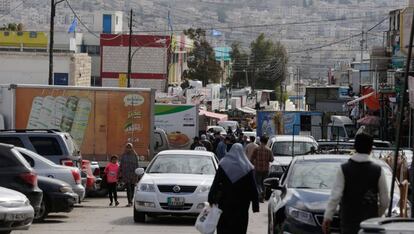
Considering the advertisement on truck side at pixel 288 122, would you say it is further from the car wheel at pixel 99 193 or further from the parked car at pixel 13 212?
the parked car at pixel 13 212

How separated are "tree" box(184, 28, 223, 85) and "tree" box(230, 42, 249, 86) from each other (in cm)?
1958

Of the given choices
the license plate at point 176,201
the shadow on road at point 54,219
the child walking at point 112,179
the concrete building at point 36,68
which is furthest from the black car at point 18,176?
the concrete building at point 36,68

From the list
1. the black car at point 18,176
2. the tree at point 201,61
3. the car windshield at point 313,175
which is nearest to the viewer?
the car windshield at point 313,175

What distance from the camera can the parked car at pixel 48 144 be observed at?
24.9 meters

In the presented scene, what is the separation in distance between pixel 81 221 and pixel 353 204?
11242 millimetres

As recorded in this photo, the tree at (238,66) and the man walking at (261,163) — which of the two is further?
the tree at (238,66)

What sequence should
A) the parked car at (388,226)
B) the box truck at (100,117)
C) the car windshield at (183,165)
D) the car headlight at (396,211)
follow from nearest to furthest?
1. the parked car at (388,226)
2. the car headlight at (396,211)
3. the car windshield at (183,165)
4. the box truck at (100,117)

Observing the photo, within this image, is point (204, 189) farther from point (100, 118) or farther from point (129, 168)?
point (100, 118)

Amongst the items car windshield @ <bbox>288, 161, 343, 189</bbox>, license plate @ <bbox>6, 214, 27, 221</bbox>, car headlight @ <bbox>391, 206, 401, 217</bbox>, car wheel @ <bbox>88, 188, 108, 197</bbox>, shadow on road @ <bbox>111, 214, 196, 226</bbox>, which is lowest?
car wheel @ <bbox>88, 188, 108, 197</bbox>

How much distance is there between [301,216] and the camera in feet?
45.2

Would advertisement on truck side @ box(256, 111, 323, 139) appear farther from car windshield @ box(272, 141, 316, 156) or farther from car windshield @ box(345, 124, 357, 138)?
car windshield @ box(272, 141, 316, 156)

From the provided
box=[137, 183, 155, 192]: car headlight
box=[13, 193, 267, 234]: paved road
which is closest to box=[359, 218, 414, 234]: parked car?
box=[13, 193, 267, 234]: paved road

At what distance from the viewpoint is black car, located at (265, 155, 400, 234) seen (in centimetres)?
1365

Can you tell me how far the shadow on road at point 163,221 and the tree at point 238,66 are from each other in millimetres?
120236
